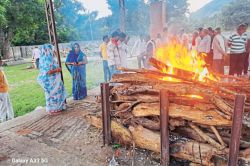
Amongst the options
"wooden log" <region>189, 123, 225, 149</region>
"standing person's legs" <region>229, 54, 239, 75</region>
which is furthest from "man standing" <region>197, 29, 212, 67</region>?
"wooden log" <region>189, 123, 225, 149</region>

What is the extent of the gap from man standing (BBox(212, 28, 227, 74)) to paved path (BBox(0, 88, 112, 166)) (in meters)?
5.41

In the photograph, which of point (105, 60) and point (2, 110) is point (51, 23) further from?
point (105, 60)

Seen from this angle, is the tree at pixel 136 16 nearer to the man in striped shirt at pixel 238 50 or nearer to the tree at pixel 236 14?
the tree at pixel 236 14

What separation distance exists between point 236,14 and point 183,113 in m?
26.7

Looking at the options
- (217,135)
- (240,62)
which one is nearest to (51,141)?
(217,135)

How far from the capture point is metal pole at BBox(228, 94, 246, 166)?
104 inches

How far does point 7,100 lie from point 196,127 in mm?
5156

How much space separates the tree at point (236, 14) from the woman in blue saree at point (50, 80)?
80.1ft

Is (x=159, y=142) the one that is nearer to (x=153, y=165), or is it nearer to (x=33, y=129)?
(x=153, y=165)

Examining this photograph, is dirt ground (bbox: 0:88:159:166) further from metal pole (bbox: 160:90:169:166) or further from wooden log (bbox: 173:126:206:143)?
wooden log (bbox: 173:126:206:143)

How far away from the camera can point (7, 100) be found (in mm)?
6035

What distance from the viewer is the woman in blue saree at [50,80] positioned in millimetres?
5816

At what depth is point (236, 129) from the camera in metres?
2.70

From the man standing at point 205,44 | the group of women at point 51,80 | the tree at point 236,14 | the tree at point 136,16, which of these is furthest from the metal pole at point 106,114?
the tree at point 136,16
